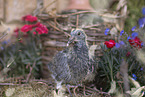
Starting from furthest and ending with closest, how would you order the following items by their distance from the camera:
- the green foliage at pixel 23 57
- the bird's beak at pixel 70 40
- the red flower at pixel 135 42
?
the green foliage at pixel 23 57, the red flower at pixel 135 42, the bird's beak at pixel 70 40

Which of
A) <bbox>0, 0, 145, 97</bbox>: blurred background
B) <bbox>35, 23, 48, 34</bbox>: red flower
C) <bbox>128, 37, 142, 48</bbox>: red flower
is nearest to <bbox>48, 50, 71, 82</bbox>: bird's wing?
<bbox>0, 0, 145, 97</bbox>: blurred background

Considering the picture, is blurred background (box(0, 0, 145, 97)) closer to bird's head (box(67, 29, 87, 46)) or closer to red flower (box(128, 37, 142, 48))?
red flower (box(128, 37, 142, 48))

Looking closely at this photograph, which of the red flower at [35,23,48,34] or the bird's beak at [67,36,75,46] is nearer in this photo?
the bird's beak at [67,36,75,46]

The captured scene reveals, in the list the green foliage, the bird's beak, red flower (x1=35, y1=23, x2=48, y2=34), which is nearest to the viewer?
the bird's beak

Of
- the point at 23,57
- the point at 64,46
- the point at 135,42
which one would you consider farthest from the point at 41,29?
the point at 135,42

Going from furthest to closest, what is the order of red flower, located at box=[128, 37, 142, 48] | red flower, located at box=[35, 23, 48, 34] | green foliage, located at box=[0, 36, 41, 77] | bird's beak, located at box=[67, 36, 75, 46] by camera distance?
green foliage, located at box=[0, 36, 41, 77], red flower, located at box=[35, 23, 48, 34], red flower, located at box=[128, 37, 142, 48], bird's beak, located at box=[67, 36, 75, 46]

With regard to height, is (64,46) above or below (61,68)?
above

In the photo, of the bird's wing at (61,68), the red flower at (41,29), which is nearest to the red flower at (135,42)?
the bird's wing at (61,68)

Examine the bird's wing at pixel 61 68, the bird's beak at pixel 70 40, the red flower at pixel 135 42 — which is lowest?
the bird's wing at pixel 61 68

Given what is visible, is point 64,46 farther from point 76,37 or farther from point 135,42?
point 135,42

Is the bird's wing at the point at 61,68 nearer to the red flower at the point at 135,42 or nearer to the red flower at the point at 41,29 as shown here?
the red flower at the point at 41,29

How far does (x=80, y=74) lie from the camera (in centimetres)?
79

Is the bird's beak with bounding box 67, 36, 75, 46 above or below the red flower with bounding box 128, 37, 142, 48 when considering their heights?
above

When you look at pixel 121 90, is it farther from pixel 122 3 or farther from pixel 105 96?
pixel 122 3
